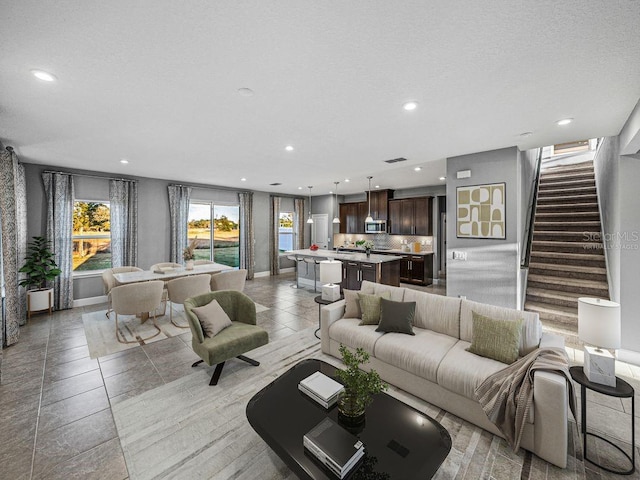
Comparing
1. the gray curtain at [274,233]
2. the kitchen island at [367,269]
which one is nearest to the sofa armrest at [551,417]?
the kitchen island at [367,269]

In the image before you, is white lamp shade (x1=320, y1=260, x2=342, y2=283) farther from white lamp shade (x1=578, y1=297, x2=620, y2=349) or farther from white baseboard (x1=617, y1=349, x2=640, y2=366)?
white baseboard (x1=617, y1=349, x2=640, y2=366)

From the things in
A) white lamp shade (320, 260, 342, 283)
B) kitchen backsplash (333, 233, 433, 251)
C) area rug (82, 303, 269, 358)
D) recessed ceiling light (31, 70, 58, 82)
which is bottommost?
area rug (82, 303, 269, 358)

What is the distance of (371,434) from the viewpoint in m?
1.67

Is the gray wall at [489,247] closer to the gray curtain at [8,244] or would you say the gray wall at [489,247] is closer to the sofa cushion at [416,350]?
the sofa cushion at [416,350]

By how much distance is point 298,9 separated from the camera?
148cm

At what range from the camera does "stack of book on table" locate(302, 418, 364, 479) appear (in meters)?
1.40

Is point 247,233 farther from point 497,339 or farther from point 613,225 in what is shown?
point 613,225

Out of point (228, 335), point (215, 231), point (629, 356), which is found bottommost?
point (629, 356)

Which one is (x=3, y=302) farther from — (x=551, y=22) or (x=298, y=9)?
(x=551, y=22)

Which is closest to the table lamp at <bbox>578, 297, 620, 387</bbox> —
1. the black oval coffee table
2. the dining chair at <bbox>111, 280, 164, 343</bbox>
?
the black oval coffee table

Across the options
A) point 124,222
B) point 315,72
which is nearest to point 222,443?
point 315,72

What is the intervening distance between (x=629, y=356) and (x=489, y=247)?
1.94 meters

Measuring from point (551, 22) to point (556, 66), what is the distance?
0.60 meters

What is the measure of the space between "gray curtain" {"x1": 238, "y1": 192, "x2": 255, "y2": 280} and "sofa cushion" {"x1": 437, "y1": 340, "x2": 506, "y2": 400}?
6.82 m
